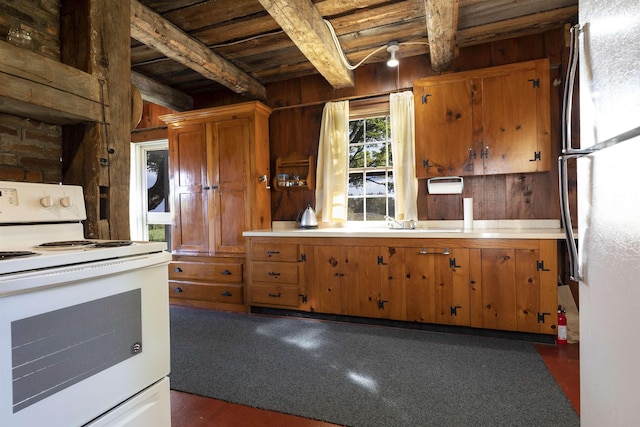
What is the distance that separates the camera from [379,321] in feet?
9.66

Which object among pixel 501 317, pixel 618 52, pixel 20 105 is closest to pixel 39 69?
pixel 20 105

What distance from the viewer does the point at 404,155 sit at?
3.24 m

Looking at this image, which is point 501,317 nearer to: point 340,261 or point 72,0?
point 340,261

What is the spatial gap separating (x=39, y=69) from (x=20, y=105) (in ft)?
0.56

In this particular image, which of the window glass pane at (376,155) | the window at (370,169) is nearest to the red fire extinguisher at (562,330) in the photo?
the window at (370,169)

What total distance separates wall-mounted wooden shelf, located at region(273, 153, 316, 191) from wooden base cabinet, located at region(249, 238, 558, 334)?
2.39 feet

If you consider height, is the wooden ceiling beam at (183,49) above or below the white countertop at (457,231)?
above

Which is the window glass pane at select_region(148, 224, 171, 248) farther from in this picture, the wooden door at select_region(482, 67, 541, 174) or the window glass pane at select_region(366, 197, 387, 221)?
the wooden door at select_region(482, 67, 541, 174)

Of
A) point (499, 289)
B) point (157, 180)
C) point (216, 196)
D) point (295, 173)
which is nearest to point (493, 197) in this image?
point (499, 289)

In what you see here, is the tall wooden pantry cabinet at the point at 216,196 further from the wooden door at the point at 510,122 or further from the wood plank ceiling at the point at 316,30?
the wooden door at the point at 510,122

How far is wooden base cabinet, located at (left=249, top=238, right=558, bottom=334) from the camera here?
249 cm

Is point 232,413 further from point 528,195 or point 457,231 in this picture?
point 528,195

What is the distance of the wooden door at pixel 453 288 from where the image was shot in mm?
2645

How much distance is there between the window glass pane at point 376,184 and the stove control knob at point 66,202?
269cm
